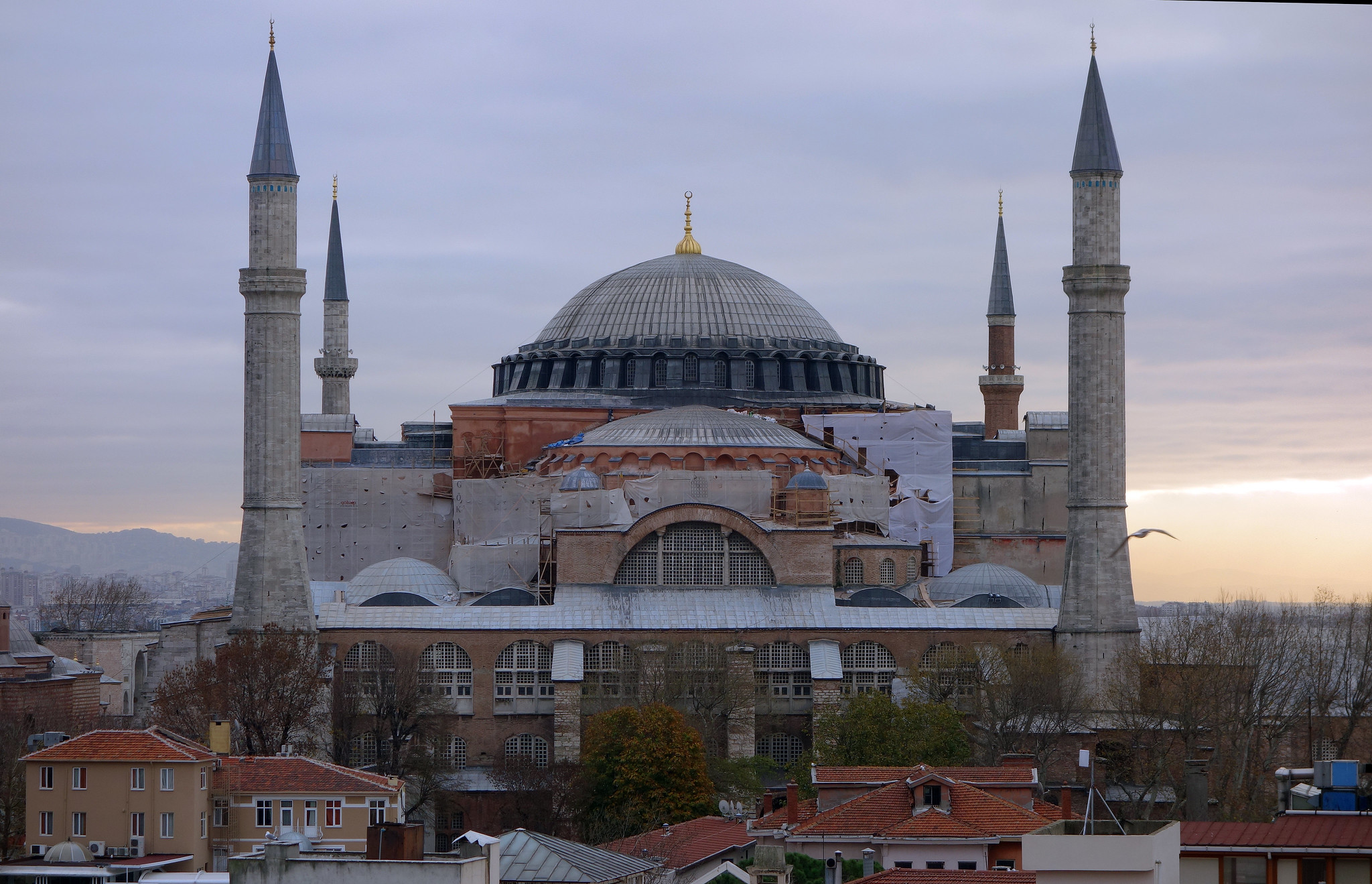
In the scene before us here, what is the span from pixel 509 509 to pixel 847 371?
1330 cm

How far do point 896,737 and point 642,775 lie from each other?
443 cm

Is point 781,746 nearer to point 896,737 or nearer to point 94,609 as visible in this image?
point 896,737

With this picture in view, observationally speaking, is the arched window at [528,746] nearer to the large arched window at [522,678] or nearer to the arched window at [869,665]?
the large arched window at [522,678]

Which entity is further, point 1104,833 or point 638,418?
point 638,418

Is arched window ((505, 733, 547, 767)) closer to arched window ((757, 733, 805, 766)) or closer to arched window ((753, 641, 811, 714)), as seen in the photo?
arched window ((757, 733, 805, 766))

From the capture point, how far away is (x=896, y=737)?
123 ft

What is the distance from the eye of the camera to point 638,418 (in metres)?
52.1

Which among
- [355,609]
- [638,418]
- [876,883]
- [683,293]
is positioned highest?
[683,293]

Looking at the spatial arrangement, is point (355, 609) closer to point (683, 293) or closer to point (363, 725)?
point (363, 725)

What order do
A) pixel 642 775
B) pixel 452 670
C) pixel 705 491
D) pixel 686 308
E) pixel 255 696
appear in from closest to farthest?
pixel 642 775
pixel 255 696
pixel 452 670
pixel 705 491
pixel 686 308

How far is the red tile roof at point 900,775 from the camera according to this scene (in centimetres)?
3022

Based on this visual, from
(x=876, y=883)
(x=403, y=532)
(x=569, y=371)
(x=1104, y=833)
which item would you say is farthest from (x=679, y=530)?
(x=1104, y=833)

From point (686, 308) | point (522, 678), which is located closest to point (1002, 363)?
point (686, 308)

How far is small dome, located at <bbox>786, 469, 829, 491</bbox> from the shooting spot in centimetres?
4709
